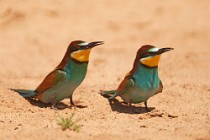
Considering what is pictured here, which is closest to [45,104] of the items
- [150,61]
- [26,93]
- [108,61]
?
[26,93]

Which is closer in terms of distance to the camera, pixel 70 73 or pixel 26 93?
pixel 70 73

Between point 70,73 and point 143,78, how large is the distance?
2.64ft

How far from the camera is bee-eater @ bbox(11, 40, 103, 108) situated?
642 centimetres

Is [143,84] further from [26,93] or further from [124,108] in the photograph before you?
[26,93]

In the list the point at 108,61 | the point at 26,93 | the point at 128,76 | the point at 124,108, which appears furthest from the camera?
the point at 108,61

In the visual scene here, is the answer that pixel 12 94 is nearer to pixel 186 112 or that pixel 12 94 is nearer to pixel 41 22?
pixel 186 112

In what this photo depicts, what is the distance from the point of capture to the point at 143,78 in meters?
6.41

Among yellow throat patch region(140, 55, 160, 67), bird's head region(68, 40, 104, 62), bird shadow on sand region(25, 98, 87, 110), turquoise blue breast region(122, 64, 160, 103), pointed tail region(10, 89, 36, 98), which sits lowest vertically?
bird shadow on sand region(25, 98, 87, 110)

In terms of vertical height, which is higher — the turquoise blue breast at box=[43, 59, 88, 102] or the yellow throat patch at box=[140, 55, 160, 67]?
the yellow throat patch at box=[140, 55, 160, 67]

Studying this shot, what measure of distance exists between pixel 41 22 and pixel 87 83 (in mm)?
3648

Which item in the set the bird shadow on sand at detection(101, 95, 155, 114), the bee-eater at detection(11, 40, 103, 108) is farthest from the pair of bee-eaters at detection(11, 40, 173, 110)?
the bird shadow on sand at detection(101, 95, 155, 114)

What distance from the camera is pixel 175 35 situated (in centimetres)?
1163

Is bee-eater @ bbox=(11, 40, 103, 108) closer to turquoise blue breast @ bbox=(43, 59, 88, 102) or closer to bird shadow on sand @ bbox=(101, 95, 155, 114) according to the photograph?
turquoise blue breast @ bbox=(43, 59, 88, 102)

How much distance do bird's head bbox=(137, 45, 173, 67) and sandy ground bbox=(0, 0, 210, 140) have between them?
555mm
